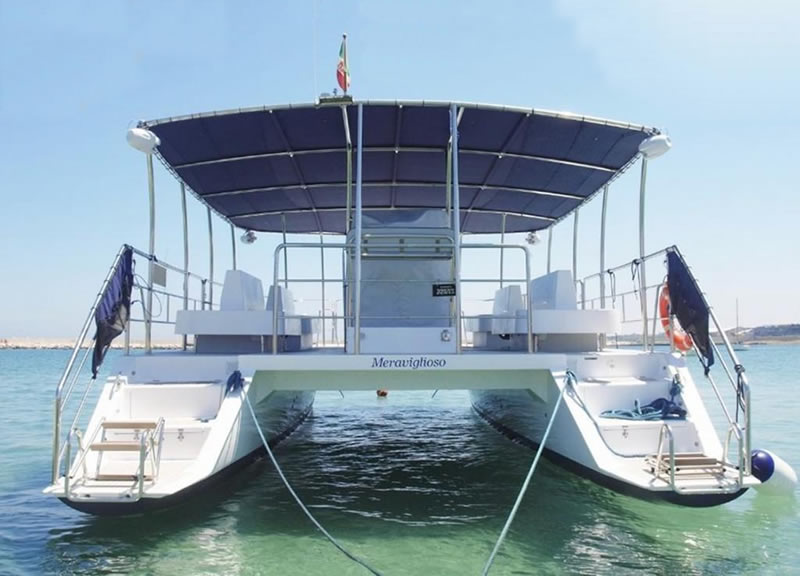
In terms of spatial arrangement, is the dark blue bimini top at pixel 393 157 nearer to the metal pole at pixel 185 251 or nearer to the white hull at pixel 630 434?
the metal pole at pixel 185 251

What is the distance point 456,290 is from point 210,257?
18.5ft

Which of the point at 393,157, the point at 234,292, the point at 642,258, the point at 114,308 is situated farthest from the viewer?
the point at 393,157

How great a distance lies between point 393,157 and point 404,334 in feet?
11.8

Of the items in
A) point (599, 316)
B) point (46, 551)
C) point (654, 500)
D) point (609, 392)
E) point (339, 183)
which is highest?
point (339, 183)

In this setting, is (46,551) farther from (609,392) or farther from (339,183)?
(339,183)

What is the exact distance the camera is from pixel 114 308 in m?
6.45

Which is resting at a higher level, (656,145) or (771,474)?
(656,145)

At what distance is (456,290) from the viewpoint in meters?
6.36

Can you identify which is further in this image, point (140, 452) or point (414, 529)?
point (414, 529)

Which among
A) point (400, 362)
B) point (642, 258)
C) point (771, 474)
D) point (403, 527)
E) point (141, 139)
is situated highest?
point (141, 139)

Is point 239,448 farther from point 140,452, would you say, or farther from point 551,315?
point 551,315

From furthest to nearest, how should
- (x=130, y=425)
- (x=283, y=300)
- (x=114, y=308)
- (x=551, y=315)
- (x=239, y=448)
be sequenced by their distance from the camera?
(x=283, y=300) → (x=551, y=315) → (x=114, y=308) → (x=239, y=448) → (x=130, y=425)

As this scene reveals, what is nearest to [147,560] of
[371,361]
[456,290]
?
[371,361]

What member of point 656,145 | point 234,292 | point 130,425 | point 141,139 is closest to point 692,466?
point 656,145
